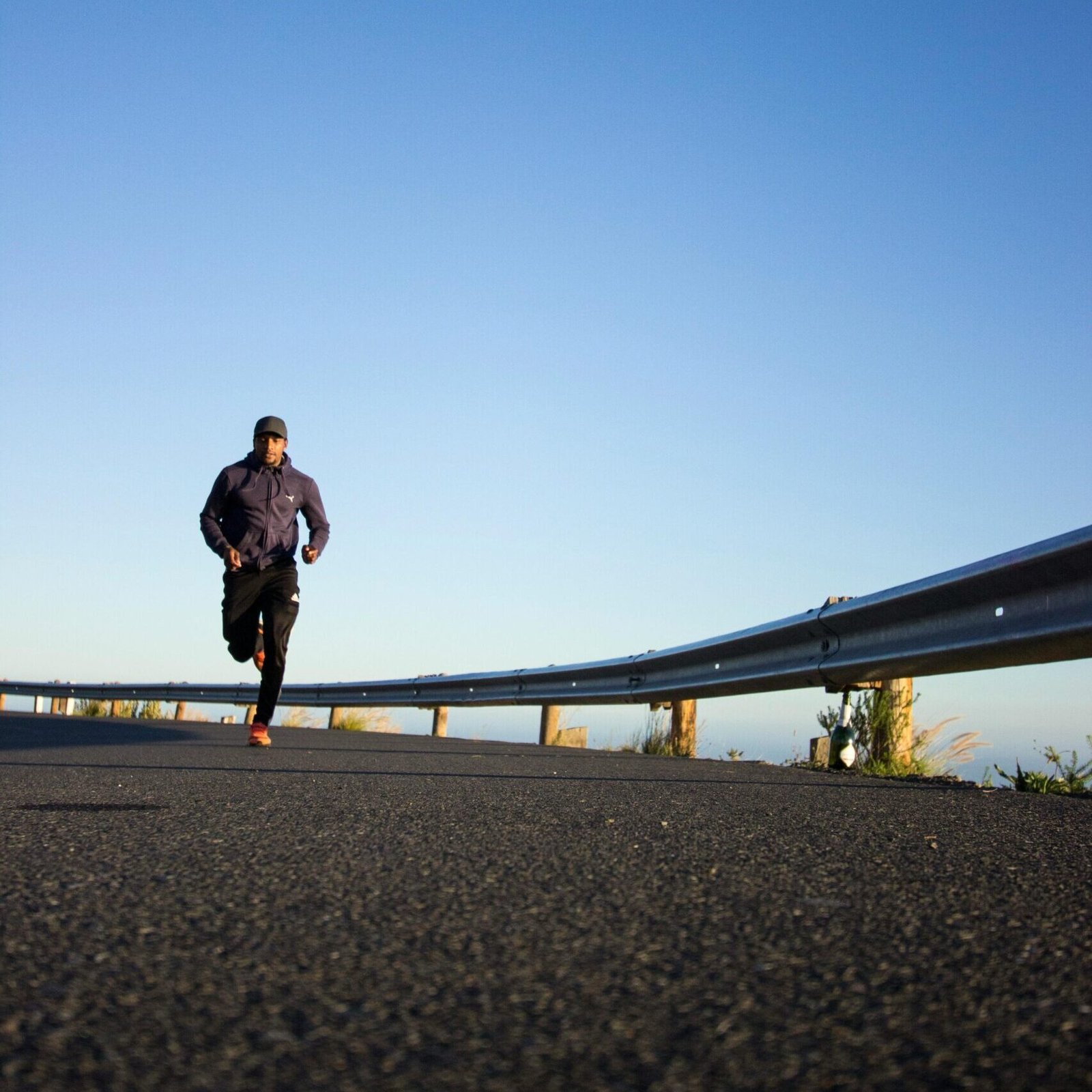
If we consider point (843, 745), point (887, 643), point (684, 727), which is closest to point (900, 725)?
point (843, 745)

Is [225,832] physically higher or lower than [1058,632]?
lower

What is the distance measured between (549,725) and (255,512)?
3337mm

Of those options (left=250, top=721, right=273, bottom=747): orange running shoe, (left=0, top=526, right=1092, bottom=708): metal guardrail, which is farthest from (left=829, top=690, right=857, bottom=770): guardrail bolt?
(left=250, top=721, right=273, bottom=747): orange running shoe

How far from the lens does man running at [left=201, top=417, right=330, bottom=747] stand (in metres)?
9.26

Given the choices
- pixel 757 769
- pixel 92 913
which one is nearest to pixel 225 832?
pixel 92 913

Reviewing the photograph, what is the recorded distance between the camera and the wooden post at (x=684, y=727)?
9484 mm

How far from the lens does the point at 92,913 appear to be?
221 cm

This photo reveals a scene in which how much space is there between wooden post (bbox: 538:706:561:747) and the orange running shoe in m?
3.02

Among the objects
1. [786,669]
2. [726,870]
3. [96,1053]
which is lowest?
[96,1053]

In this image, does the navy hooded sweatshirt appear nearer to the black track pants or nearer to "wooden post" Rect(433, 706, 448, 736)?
the black track pants

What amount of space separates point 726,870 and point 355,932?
0.98 m

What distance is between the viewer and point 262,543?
9.27 metres

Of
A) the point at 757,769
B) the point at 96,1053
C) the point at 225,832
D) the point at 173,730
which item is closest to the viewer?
the point at 96,1053

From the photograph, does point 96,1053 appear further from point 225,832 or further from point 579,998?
point 225,832
